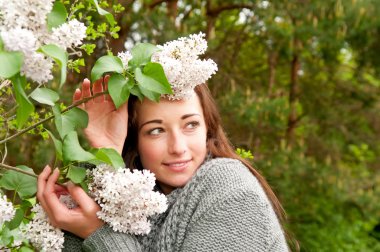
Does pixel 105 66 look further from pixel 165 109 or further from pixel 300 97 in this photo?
pixel 300 97

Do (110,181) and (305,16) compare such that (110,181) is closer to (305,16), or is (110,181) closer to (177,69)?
(177,69)

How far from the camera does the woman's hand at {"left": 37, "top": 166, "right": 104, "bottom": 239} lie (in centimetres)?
159

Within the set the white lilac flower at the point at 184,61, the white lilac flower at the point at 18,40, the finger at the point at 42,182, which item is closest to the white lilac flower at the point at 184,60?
the white lilac flower at the point at 184,61

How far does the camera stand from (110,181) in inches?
59.3

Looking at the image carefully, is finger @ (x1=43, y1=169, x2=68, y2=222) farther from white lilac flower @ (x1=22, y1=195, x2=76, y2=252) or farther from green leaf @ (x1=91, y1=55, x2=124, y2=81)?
green leaf @ (x1=91, y1=55, x2=124, y2=81)

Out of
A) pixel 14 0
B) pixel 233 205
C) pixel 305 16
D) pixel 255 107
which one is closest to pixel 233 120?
pixel 255 107

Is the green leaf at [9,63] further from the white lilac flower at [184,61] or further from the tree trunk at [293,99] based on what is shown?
the tree trunk at [293,99]

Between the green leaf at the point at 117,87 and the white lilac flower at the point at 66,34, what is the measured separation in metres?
0.18

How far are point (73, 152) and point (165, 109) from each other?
0.52 metres

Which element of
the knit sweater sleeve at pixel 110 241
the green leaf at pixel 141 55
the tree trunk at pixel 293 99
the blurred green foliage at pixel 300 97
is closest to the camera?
the green leaf at pixel 141 55

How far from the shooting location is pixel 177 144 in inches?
73.2

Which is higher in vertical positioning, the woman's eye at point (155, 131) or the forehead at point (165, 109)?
the forehead at point (165, 109)

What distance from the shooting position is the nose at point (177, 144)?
186cm

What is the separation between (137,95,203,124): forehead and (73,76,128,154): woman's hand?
3.2 inches
